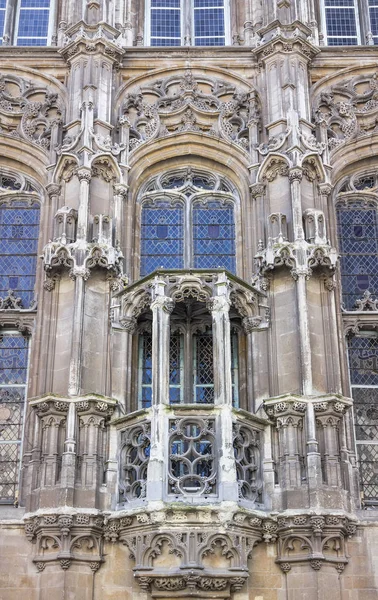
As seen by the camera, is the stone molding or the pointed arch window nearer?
the stone molding

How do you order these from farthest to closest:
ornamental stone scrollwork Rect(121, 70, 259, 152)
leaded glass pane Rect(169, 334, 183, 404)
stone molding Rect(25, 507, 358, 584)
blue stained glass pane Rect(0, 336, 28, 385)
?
ornamental stone scrollwork Rect(121, 70, 259, 152)
blue stained glass pane Rect(0, 336, 28, 385)
leaded glass pane Rect(169, 334, 183, 404)
stone molding Rect(25, 507, 358, 584)

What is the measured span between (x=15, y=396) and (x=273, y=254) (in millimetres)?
5485

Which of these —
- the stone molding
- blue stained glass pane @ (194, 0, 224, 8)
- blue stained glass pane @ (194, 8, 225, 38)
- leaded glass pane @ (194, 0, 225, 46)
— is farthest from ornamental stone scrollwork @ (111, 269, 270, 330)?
blue stained glass pane @ (194, 0, 224, 8)

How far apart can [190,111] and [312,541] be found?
949 cm

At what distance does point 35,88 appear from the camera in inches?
808

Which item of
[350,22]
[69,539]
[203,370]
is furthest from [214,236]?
[69,539]

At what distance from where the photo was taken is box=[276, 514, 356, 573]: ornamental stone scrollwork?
1513cm

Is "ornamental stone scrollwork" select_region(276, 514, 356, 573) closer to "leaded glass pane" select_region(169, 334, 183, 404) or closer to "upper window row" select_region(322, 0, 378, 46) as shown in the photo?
"leaded glass pane" select_region(169, 334, 183, 404)

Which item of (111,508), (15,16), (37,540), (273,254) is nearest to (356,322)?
(273,254)

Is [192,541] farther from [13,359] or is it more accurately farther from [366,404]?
[13,359]

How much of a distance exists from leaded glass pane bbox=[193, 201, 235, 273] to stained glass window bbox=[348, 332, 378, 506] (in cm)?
294

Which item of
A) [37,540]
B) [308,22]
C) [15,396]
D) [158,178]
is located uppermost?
[308,22]

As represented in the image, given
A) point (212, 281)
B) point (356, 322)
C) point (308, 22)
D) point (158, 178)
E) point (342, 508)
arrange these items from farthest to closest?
point (308, 22) → point (158, 178) → point (356, 322) → point (212, 281) → point (342, 508)

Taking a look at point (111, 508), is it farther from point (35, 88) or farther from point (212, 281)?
point (35, 88)
